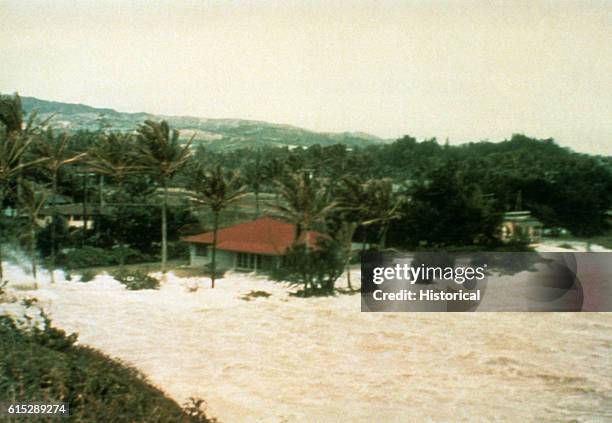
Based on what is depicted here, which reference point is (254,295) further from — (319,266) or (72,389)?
(72,389)

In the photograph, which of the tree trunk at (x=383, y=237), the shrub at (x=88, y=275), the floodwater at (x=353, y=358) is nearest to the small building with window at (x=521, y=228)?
the floodwater at (x=353, y=358)

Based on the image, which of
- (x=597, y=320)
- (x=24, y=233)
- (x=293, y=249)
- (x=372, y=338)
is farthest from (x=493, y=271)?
(x=24, y=233)

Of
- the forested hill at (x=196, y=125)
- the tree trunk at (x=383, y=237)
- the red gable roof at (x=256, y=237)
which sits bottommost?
the red gable roof at (x=256, y=237)

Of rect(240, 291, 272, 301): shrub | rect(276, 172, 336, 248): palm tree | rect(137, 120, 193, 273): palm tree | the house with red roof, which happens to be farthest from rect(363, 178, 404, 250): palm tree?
rect(137, 120, 193, 273): palm tree

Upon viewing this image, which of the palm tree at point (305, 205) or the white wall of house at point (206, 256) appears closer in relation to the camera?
the palm tree at point (305, 205)

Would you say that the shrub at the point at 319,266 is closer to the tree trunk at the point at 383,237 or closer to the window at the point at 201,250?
the tree trunk at the point at 383,237

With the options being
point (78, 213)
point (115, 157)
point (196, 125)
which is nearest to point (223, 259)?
point (115, 157)

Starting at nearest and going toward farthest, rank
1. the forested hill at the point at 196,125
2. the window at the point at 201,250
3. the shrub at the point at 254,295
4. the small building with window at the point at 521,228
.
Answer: the forested hill at the point at 196,125, the small building with window at the point at 521,228, the shrub at the point at 254,295, the window at the point at 201,250

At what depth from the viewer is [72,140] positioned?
19.3 meters

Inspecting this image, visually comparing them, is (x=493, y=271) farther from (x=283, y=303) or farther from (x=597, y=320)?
(x=283, y=303)

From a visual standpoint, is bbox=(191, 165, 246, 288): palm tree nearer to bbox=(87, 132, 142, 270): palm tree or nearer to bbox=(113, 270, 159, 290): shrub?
bbox=(113, 270, 159, 290): shrub

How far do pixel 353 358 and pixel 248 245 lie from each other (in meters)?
12.6

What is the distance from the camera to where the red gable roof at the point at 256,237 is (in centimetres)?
2339

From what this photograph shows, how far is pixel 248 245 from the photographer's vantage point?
79.9ft
